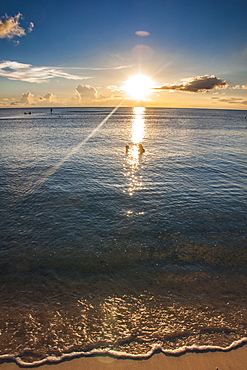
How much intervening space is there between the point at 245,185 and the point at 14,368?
2287 centimetres

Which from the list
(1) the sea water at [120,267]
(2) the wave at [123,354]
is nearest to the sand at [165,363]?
(2) the wave at [123,354]

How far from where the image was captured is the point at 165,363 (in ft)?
20.4

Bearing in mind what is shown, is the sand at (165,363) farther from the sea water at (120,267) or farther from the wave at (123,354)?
the sea water at (120,267)

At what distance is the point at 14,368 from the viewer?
240 inches

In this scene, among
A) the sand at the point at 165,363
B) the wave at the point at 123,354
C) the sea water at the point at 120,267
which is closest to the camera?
the sand at the point at 165,363

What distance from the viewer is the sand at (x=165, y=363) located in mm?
6074

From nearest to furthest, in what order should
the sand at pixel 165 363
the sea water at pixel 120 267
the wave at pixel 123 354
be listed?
the sand at pixel 165 363 → the wave at pixel 123 354 → the sea water at pixel 120 267

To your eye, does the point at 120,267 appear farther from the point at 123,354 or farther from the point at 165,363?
the point at 165,363

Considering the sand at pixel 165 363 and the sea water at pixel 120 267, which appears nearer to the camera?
the sand at pixel 165 363

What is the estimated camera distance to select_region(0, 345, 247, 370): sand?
607cm

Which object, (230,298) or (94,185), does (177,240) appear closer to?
(230,298)

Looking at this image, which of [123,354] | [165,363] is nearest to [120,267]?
[123,354]

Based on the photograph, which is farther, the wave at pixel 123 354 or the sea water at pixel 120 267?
the sea water at pixel 120 267

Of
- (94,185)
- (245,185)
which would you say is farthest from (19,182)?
(245,185)
